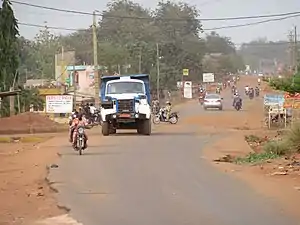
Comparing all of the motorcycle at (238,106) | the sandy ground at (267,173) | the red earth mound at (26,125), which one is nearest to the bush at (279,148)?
the sandy ground at (267,173)

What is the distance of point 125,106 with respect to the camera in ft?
106

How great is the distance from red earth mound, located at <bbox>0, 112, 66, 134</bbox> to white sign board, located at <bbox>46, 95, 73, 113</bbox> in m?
1.25

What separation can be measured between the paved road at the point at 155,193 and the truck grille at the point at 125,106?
402 inches

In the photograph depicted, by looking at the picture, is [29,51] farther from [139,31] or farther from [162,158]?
[162,158]

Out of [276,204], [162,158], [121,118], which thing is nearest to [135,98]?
[121,118]

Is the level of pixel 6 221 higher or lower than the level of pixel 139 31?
lower

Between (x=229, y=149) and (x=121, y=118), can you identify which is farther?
(x=121, y=118)

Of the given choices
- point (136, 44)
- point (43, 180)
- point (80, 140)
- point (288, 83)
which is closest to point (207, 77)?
point (136, 44)

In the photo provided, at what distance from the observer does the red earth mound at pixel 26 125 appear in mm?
40612

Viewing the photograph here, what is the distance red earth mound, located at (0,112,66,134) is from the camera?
4061cm

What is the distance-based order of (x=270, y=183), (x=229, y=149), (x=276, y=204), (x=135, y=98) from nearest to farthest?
(x=276, y=204), (x=270, y=183), (x=229, y=149), (x=135, y=98)

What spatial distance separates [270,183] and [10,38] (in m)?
30.7

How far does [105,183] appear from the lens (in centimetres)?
1495

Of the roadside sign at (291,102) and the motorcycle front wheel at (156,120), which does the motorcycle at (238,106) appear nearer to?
the motorcycle front wheel at (156,120)
